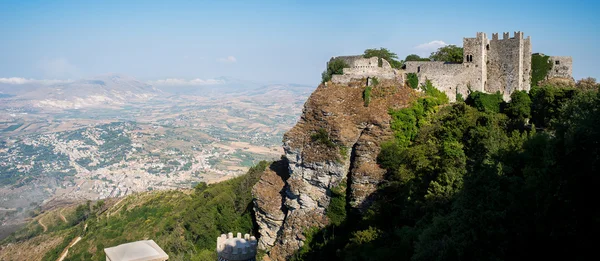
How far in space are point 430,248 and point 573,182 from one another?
6061mm

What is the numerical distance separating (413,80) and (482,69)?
4.45 metres

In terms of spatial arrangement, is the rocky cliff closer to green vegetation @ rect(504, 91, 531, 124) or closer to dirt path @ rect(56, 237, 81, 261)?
green vegetation @ rect(504, 91, 531, 124)

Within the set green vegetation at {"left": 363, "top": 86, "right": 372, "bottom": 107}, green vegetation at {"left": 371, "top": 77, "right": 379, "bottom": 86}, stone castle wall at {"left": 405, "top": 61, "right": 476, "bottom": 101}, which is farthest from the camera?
stone castle wall at {"left": 405, "top": 61, "right": 476, "bottom": 101}

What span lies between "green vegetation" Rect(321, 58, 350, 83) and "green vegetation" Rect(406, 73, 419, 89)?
15.3 ft

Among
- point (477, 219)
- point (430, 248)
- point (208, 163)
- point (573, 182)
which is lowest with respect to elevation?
point (208, 163)

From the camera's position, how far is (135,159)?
161375mm

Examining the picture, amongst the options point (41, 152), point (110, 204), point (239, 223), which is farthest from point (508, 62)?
point (41, 152)

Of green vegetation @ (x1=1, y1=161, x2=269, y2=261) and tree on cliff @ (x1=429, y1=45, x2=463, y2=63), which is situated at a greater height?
tree on cliff @ (x1=429, y1=45, x2=463, y2=63)

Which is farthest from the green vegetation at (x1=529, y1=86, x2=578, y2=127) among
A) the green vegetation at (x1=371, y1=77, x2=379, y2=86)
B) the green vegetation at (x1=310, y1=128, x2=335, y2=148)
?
the green vegetation at (x1=310, y1=128, x2=335, y2=148)

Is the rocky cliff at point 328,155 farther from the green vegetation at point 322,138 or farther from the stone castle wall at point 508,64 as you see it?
the stone castle wall at point 508,64

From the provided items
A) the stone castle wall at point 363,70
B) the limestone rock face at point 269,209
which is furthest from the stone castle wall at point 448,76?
the limestone rock face at point 269,209

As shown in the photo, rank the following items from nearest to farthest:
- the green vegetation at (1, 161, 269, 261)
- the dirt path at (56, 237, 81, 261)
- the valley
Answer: the green vegetation at (1, 161, 269, 261) < the dirt path at (56, 237, 81, 261) < the valley

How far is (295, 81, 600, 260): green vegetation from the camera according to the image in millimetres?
11852

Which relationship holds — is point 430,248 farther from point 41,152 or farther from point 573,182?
point 41,152
